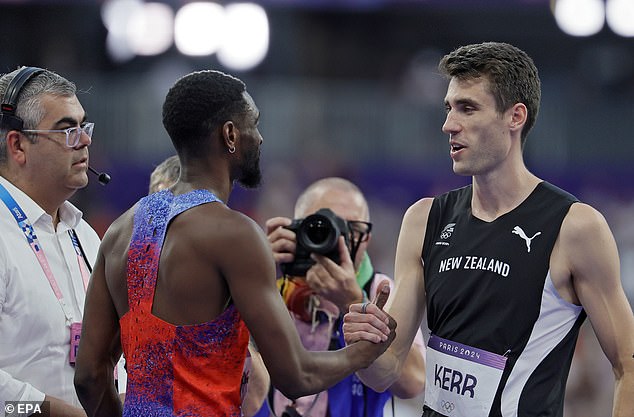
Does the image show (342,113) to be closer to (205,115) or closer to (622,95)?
(622,95)

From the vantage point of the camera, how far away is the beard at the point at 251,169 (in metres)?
3.27

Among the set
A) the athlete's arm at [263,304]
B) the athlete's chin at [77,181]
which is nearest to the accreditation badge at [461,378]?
the athlete's arm at [263,304]

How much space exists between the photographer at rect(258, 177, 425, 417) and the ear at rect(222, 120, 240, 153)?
3.44 feet

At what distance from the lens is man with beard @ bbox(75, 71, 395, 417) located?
304 centimetres

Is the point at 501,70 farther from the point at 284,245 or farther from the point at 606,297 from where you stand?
the point at 284,245

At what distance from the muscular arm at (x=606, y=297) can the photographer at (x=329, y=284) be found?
1.11m

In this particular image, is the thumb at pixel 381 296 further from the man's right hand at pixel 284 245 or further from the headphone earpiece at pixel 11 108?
the headphone earpiece at pixel 11 108

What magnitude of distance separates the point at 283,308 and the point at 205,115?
0.68 metres

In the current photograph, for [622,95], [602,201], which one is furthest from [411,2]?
[622,95]

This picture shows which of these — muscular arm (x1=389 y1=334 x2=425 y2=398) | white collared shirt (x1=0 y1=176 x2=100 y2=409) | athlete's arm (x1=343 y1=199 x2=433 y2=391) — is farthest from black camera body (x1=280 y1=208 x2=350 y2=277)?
white collared shirt (x1=0 y1=176 x2=100 y2=409)

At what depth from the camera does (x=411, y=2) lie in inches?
437

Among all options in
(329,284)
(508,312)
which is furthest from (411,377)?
(508,312)

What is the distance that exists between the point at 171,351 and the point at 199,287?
22 cm

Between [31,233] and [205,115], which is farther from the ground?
[205,115]
